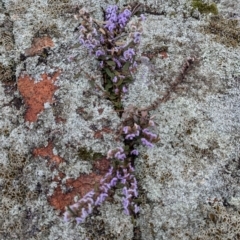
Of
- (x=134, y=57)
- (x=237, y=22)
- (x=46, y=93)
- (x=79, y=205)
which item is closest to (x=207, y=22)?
(x=237, y=22)

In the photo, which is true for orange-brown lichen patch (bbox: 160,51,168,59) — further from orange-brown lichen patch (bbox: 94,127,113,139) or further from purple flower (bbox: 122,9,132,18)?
orange-brown lichen patch (bbox: 94,127,113,139)

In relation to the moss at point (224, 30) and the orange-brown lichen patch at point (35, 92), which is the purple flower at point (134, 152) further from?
the moss at point (224, 30)

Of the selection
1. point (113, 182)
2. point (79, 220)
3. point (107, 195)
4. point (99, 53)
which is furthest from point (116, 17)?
point (79, 220)

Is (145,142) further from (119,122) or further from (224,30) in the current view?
(224,30)

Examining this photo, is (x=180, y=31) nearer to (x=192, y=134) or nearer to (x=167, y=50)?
(x=167, y=50)

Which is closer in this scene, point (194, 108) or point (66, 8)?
point (194, 108)

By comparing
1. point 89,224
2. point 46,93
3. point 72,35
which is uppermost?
point 72,35

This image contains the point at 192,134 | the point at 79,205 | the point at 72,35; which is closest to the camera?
the point at 79,205

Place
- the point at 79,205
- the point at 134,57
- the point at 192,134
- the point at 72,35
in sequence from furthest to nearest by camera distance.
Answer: the point at 72,35, the point at 134,57, the point at 192,134, the point at 79,205
